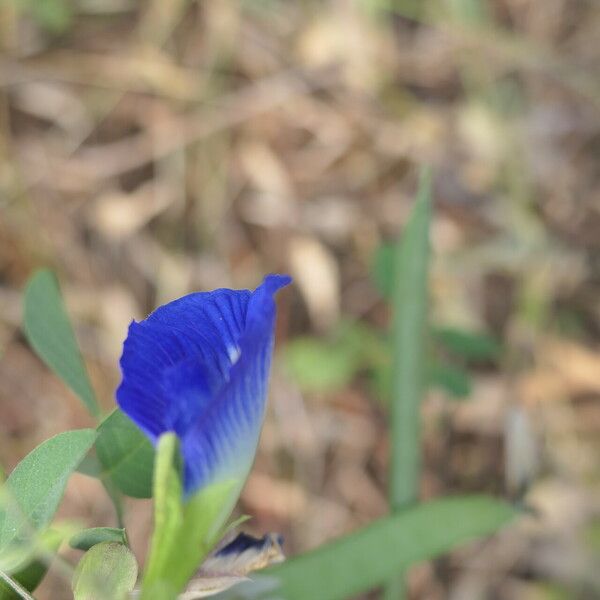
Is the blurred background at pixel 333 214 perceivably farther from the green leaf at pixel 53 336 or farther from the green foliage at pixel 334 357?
the green leaf at pixel 53 336

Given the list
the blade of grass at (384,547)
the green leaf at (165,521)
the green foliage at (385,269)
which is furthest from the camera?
the green foliage at (385,269)

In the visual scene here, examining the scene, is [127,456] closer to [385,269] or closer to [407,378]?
[407,378]

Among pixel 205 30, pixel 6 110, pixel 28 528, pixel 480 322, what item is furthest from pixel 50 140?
pixel 28 528

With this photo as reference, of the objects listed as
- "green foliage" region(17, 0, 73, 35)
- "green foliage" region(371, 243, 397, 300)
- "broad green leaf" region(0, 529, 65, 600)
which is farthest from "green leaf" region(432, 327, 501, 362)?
"green foliage" region(17, 0, 73, 35)

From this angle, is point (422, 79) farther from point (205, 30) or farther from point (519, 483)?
point (519, 483)

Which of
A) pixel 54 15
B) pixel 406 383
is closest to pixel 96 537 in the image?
pixel 406 383

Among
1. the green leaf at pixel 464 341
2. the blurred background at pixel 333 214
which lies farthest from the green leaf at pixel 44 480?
the blurred background at pixel 333 214
